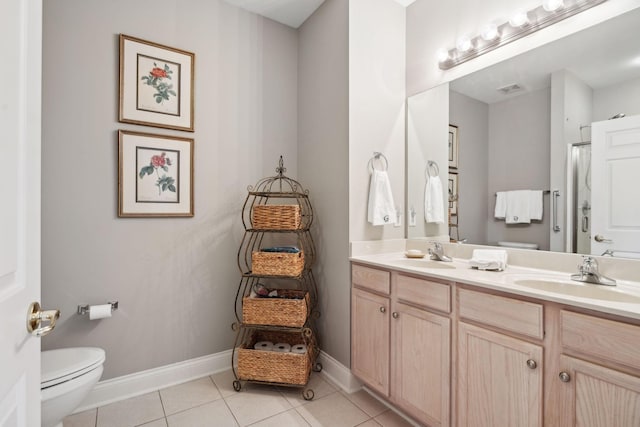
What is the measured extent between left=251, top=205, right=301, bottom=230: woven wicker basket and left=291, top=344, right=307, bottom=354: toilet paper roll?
86 centimetres

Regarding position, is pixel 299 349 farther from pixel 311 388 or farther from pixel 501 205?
pixel 501 205

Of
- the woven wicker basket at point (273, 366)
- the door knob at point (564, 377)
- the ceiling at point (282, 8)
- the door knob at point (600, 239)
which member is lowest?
the woven wicker basket at point (273, 366)

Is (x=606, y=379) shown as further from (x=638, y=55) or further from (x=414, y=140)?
(x=414, y=140)

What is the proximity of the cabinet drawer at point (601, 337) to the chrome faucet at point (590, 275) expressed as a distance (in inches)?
16.4

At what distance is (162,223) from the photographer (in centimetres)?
216

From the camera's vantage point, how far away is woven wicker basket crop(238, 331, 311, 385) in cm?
205

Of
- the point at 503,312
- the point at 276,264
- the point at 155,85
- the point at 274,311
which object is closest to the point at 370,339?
the point at 274,311

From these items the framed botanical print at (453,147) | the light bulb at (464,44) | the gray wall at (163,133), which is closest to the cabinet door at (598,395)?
the framed botanical print at (453,147)

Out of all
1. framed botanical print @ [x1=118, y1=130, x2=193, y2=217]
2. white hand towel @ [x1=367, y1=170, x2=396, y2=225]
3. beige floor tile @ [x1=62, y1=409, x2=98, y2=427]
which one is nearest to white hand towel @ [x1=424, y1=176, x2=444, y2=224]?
white hand towel @ [x1=367, y1=170, x2=396, y2=225]

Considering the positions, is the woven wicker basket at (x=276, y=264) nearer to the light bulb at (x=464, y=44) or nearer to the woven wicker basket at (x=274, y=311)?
the woven wicker basket at (x=274, y=311)

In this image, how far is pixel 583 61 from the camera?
1586 millimetres

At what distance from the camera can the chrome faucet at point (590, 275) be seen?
138 centimetres

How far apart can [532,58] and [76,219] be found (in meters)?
2.82
